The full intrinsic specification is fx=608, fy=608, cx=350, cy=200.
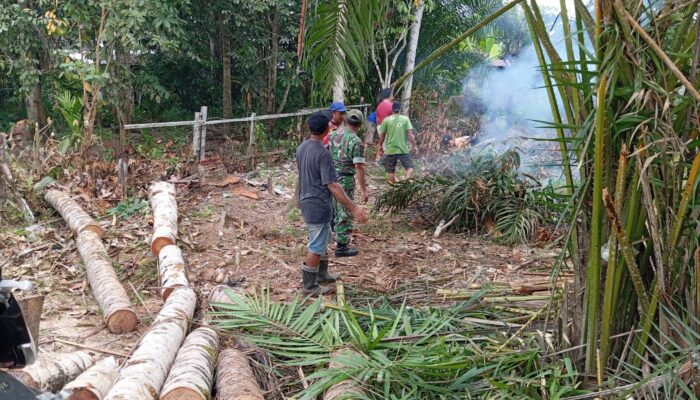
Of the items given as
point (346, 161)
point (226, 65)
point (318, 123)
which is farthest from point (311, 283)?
point (226, 65)

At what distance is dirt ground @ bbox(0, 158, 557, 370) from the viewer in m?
5.27

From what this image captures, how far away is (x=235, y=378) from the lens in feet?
11.8

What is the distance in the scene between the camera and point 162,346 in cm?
400

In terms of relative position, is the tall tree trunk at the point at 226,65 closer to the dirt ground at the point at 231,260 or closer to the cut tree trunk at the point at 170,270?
the dirt ground at the point at 231,260

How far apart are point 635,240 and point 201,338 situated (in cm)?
286

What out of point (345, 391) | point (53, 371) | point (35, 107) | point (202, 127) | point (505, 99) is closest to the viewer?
point (345, 391)

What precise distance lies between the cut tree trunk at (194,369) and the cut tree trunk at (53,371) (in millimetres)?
669

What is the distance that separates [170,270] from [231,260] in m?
1.08

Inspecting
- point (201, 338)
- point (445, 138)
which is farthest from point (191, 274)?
point (445, 138)

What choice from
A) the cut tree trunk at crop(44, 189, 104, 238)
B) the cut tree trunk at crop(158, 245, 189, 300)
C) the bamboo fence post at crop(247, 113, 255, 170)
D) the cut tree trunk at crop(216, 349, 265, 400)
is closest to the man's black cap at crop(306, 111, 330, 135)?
the cut tree trunk at crop(158, 245, 189, 300)

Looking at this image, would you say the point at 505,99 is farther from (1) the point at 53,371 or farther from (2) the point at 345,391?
(1) the point at 53,371

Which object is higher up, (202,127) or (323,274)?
(202,127)

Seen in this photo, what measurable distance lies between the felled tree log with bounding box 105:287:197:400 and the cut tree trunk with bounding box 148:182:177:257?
1.46 m

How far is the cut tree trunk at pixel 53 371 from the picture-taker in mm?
3617
